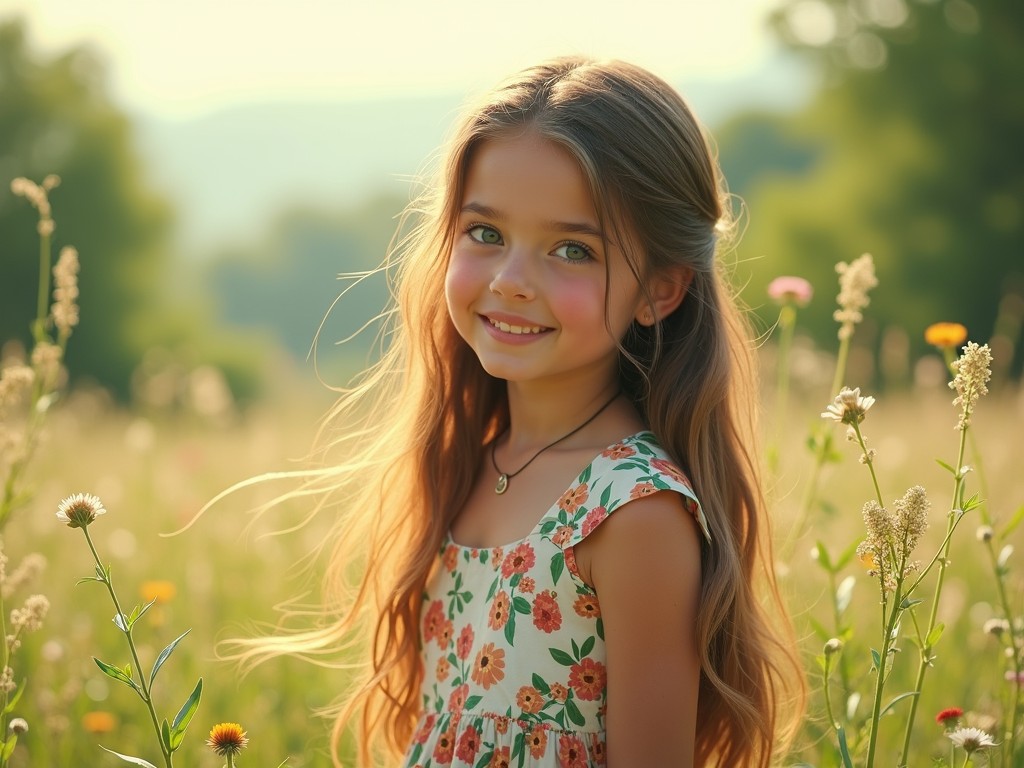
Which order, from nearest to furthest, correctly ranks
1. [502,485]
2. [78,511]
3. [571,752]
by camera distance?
[78,511]
[571,752]
[502,485]

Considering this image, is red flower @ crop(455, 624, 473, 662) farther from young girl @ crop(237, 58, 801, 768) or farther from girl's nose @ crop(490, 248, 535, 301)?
girl's nose @ crop(490, 248, 535, 301)

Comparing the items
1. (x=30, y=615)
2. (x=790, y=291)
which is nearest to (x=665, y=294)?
(x=790, y=291)

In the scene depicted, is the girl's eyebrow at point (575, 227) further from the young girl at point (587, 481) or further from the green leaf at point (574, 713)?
the green leaf at point (574, 713)

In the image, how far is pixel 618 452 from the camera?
6.98ft

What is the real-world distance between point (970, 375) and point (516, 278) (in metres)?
0.80

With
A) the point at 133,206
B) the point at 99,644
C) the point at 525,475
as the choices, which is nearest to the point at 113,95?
the point at 133,206

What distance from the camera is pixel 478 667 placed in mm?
2158

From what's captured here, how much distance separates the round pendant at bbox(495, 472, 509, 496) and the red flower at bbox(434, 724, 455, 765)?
1.57 ft

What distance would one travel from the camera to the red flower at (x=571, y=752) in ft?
6.69

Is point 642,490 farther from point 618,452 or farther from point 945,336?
point 945,336

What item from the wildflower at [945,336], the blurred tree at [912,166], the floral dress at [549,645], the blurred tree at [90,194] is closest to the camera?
the floral dress at [549,645]

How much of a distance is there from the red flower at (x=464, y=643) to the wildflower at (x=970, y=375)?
103 centimetres

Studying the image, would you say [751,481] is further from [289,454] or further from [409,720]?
[289,454]

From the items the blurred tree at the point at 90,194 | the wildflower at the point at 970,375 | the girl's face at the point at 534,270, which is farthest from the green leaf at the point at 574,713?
the blurred tree at the point at 90,194
